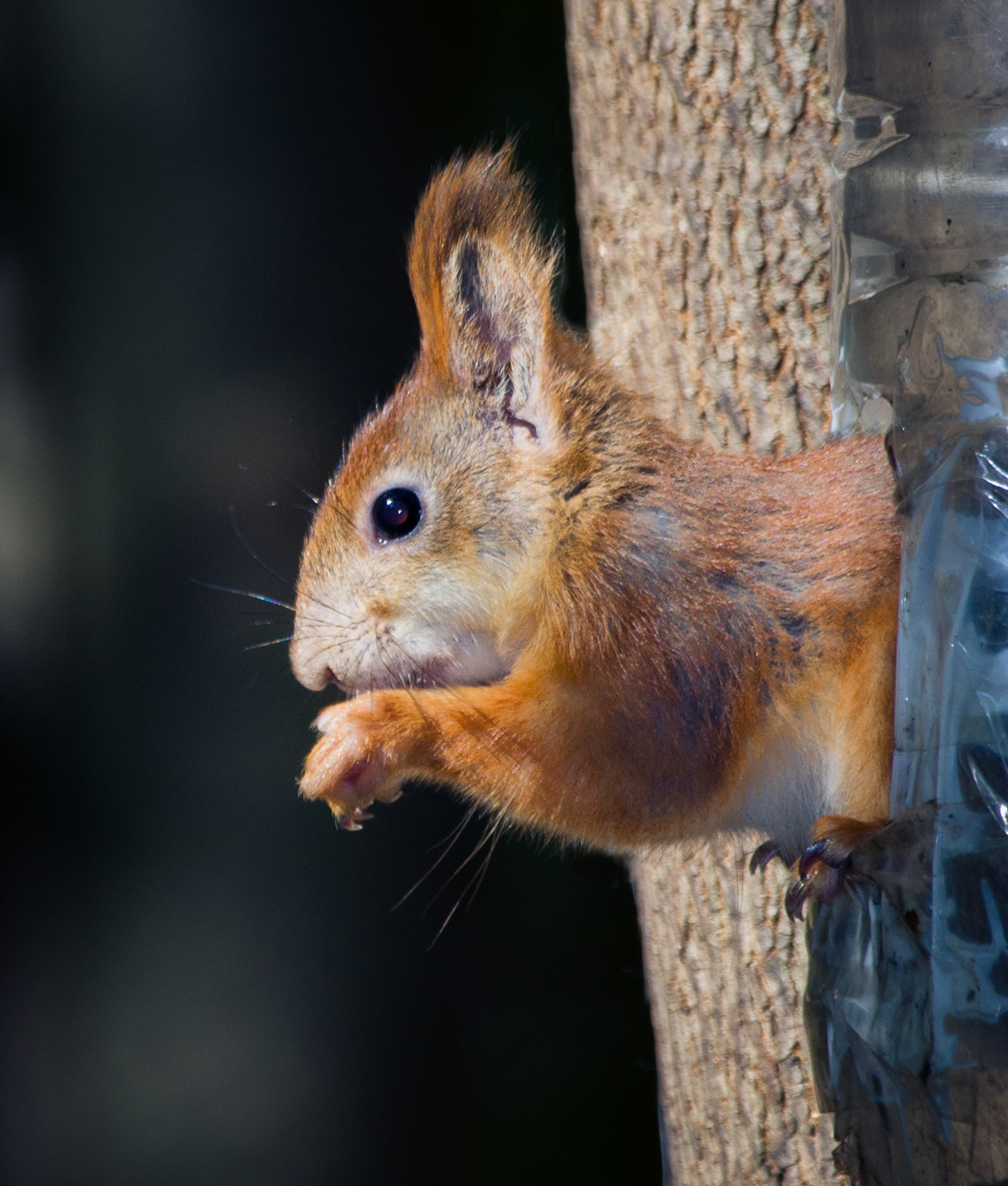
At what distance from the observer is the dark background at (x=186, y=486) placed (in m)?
0.95

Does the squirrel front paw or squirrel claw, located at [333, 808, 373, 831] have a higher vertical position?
the squirrel front paw

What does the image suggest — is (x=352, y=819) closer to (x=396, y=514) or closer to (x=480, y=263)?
(x=396, y=514)

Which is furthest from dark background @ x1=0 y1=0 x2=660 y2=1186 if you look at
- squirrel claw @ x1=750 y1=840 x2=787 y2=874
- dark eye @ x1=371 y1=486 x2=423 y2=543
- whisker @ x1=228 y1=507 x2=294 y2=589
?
squirrel claw @ x1=750 y1=840 x2=787 y2=874

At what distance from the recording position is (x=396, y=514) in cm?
73

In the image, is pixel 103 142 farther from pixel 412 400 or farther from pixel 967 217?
pixel 967 217

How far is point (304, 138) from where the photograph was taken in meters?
1.01

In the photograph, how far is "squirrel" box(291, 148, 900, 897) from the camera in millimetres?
668

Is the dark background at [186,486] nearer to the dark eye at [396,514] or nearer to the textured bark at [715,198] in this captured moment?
the textured bark at [715,198]

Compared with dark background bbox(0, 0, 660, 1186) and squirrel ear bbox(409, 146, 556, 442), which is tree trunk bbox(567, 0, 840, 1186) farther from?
squirrel ear bbox(409, 146, 556, 442)

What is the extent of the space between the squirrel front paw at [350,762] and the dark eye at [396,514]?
0.10 metres

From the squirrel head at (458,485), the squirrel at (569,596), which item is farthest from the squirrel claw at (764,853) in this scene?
the squirrel head at (458,485)

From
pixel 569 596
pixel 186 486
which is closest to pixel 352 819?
pixel 569 596

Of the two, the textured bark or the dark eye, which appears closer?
the dark eye

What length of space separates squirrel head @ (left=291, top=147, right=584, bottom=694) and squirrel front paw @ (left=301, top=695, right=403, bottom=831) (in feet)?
0.08
